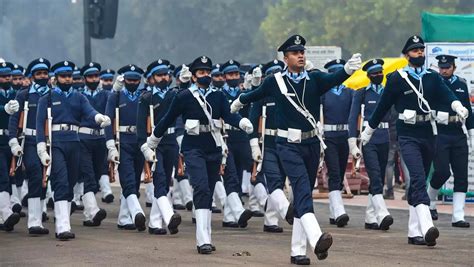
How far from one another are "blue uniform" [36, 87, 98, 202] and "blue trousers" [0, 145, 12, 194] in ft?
6.55

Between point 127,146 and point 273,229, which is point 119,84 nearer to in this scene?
point 127,146

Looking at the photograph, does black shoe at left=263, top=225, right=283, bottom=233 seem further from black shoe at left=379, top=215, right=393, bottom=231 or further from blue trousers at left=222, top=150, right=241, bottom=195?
black shoe at left=379, top=215, right=393, bottom=231

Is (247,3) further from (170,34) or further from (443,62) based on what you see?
(443,62)

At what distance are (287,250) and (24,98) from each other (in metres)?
5.04

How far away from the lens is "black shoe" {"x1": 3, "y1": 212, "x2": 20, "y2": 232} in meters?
20.1

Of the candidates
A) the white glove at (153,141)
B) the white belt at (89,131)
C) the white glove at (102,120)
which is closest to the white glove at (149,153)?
the white glove at (153,141)

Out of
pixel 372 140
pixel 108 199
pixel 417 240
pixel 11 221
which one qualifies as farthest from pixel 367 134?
pixel 108 199

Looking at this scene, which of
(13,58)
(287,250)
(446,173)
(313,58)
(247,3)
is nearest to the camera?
(287,250)

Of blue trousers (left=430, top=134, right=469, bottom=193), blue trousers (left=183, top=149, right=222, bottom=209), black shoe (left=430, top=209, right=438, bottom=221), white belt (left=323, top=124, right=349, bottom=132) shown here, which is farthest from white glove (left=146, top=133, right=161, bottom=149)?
black shoe (left=430, top=209, right=438, bottom=221)

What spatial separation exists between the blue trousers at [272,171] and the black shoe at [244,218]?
825 mm

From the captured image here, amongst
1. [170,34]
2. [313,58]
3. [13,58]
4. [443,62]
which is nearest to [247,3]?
[170,34]

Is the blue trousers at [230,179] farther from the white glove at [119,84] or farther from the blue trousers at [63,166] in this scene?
the blue trousers at [63,166]

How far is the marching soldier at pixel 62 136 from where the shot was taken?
1861 cm

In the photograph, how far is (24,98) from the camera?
2033cm
